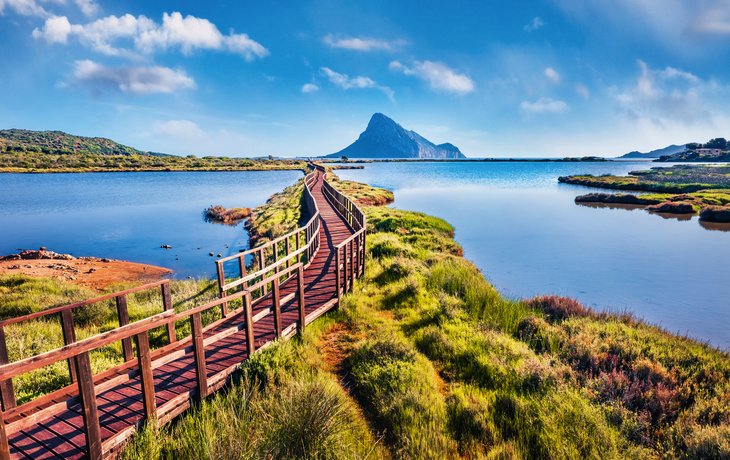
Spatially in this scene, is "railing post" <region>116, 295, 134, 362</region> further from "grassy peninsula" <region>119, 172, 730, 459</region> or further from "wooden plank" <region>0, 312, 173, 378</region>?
"wooden plank" <region>0, 312, 173, 378</region>

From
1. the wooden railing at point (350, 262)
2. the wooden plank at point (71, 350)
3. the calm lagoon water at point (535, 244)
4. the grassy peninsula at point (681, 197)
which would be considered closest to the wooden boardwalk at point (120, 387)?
the wooden plank at point (71, 350)

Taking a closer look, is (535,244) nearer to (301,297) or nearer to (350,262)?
(350,262)

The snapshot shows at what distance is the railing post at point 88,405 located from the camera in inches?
116

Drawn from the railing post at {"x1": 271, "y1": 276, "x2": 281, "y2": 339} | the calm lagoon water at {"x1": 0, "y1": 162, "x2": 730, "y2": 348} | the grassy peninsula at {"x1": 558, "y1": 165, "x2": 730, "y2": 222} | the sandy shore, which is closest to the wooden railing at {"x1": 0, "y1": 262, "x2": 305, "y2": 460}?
the railing post at {"x1": 271, "y1": 276, "x2": 281, "y2": 339}

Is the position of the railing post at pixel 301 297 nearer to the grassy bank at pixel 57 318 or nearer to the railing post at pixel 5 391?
the grassy bank at pixel 57 318

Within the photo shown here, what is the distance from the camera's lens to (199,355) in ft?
14.3

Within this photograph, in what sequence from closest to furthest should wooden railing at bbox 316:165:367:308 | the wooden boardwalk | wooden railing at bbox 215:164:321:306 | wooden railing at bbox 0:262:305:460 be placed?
1. wooden railing at bbox 0:262:305:460
2. the wooden boardwalk
3. wooden railing at bbox 215:164:321:306
4. wooden railing at bbox 316:165:367:308

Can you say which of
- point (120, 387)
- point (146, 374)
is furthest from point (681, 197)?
point (120, 387)

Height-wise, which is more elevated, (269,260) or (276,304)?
(276,304)

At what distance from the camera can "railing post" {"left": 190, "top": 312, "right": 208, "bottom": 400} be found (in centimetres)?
424

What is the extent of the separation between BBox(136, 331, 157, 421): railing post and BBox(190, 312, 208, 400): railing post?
0.58 metres

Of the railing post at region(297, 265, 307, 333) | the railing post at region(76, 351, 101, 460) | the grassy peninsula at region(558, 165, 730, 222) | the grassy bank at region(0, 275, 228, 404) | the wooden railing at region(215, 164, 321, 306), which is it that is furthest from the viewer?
the grassy peninsula at region(558, 165, 730, 222)

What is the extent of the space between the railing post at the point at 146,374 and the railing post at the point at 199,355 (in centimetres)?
58

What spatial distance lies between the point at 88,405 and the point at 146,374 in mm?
633
